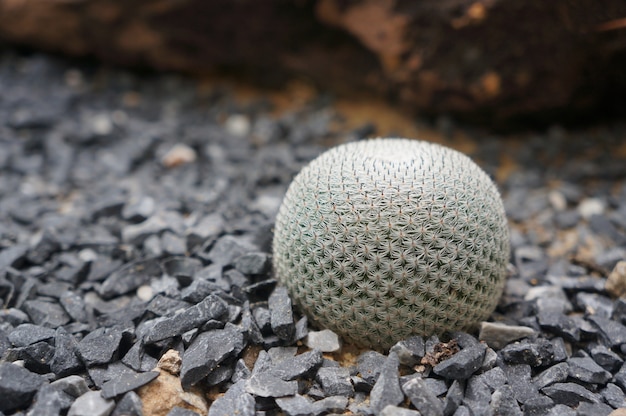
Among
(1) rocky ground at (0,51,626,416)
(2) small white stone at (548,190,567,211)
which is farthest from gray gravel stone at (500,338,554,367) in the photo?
(2) small white stone at (548,190,567,211)

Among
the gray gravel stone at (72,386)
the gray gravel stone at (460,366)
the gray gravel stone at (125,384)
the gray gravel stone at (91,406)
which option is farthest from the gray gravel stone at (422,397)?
the gray gravel stone at (72,386)

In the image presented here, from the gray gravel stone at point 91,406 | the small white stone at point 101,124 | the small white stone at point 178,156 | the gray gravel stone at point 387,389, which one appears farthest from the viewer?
the small white stone at point 101,124

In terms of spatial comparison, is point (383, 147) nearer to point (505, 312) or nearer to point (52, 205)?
point (505, 312)

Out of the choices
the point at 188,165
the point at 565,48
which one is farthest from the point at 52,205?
the point at 565,48

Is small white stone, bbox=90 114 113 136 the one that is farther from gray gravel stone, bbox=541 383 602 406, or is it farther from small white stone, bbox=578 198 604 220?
gray gravel stone, bbox=541 383 602 406

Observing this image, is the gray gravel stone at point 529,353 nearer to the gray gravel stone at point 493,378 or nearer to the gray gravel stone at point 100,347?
the gray gravel stone at point 493,378

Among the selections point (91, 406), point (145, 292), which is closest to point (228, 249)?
point (145, 292)
